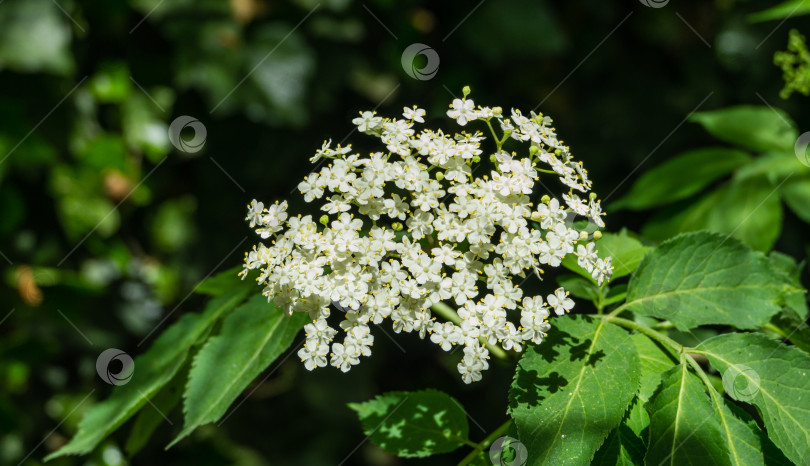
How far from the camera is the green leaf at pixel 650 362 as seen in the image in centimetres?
96

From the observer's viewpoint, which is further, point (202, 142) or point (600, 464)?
point (202, 142)

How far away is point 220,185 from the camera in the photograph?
8.22 ft

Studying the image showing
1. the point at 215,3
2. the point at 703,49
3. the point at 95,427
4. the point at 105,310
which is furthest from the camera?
the point at 703,49

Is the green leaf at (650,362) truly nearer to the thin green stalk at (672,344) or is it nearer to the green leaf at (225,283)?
the thin green stalk at (672,344)

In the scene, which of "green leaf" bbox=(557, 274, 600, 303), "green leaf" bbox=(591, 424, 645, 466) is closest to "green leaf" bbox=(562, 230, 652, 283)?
"green leaf" bbox=(557, 274, 600, 303)

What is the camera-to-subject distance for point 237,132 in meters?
2.46

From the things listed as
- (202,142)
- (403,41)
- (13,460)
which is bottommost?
(13,460)

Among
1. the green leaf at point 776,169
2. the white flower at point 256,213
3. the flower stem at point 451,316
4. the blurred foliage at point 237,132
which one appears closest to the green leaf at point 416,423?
the flower stem at point 451,316

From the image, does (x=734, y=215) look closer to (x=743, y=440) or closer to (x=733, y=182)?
(x=733, y=182)

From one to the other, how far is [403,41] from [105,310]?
1543mm

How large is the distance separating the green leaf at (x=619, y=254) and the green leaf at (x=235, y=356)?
17.3 inches

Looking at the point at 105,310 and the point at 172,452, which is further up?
the point at 105,310

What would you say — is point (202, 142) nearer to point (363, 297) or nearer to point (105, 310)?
point (105, 310)

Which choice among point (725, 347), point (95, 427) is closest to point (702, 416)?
point (725, 347)
